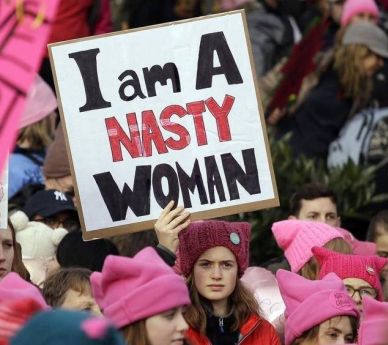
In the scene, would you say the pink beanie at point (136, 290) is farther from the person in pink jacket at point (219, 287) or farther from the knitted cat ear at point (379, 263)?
the knitted cat ear at point (379, 263)

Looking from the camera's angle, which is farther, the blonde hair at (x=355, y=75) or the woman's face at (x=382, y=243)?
the blonde hair at (x=355, y=75)

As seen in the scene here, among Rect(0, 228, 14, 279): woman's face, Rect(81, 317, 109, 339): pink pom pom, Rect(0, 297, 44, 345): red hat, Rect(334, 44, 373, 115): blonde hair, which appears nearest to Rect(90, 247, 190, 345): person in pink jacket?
Rect(0, 297, 44, 345): red hat

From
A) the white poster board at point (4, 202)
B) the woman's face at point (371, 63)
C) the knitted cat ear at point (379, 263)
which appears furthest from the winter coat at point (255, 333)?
the woman's face at point (371, 63)

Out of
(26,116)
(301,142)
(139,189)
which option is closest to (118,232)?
(139,189)

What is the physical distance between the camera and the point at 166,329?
6.75 metres

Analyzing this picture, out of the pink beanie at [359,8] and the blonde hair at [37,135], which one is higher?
the pink beanie at [359,8]

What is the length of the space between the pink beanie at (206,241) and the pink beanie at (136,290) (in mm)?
902

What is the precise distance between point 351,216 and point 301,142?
3.79ft

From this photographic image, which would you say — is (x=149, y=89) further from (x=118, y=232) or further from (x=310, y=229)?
(x=310, y=229)

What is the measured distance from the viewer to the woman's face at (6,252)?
7953mm

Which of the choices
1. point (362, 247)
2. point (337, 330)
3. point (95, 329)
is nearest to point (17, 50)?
point (95, 329)

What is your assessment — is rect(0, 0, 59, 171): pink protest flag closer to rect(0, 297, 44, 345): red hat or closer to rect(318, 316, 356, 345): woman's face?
rect(0, 297, 44, 345): red hat

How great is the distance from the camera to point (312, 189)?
10070 millimetres

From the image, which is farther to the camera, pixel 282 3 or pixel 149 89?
pixel 282 3
